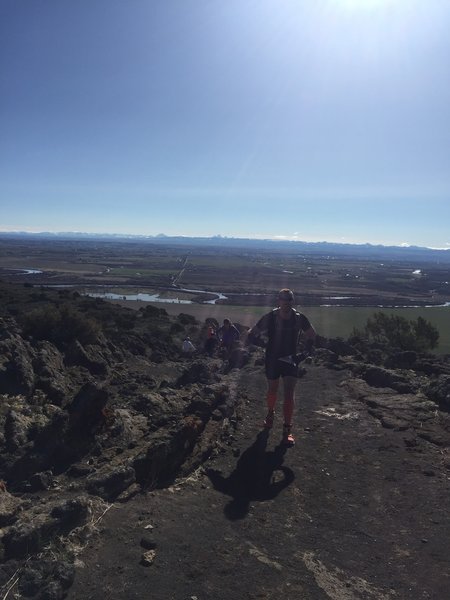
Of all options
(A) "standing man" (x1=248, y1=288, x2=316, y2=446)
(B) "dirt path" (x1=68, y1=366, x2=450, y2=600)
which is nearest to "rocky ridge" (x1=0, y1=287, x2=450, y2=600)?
(B) "dirt path" (x1=68, y1=366, x2=450, y2=600)

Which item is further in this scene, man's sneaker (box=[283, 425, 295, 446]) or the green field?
the green field

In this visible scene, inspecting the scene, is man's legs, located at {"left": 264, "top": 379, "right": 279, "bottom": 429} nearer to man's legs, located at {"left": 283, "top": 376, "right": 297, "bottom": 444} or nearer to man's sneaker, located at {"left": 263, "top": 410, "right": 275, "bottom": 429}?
man's sneaker, located at {"left": 263, "top": 410, "right": 275, "bottom": 429}

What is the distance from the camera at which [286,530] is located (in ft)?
17.6

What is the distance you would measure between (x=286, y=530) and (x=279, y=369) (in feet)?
10.6

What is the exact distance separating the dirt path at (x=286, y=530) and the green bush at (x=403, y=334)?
28.0 meters

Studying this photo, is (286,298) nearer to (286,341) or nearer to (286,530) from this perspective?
(286,341)

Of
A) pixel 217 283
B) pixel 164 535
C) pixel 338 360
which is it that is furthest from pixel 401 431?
pixel 217 283

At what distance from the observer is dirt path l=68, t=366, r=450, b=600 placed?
432 centimetres

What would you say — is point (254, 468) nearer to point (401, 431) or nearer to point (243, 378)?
point (401, 431)

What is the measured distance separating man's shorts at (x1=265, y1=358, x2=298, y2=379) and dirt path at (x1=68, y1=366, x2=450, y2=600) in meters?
1.10

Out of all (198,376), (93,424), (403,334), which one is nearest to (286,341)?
(93,424)

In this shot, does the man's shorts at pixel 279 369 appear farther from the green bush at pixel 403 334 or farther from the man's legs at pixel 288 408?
the green bush at pixel 403 334

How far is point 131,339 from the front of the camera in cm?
2019

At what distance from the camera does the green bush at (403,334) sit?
36500mm
